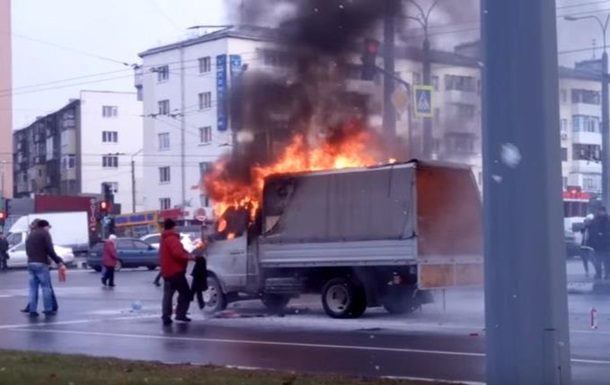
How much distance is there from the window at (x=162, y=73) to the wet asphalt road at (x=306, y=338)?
17.7m

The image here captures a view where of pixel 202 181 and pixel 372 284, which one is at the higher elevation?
pixel 202 181

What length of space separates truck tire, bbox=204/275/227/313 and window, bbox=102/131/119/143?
63.9 meters

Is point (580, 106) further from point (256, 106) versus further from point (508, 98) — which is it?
point (508, 98)

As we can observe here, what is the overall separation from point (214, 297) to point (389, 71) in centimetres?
567

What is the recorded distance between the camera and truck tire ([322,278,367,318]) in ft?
59.6

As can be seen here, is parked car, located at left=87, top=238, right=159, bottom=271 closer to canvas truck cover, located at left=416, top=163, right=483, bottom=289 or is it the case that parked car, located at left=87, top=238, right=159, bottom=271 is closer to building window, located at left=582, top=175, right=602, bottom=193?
building window, located at left=582, top=175, right=602, bottom=193

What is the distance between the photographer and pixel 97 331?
644 inches

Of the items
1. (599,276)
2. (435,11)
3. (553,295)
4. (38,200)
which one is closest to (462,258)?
(435,11)

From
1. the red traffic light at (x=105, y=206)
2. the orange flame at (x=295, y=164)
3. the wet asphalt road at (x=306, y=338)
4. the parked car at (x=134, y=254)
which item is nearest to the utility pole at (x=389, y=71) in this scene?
the orange flame at (x=295, y=164)

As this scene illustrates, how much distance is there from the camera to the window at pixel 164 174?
175 ft

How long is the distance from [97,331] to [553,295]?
36.5ft

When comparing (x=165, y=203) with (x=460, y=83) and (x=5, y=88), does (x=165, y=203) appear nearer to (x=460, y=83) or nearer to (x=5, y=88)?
(x=5, y=88)

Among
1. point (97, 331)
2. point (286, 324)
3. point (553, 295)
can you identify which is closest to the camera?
point (553, 295)

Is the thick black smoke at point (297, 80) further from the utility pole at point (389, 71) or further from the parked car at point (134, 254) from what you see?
the parked car at point (134, 254)
